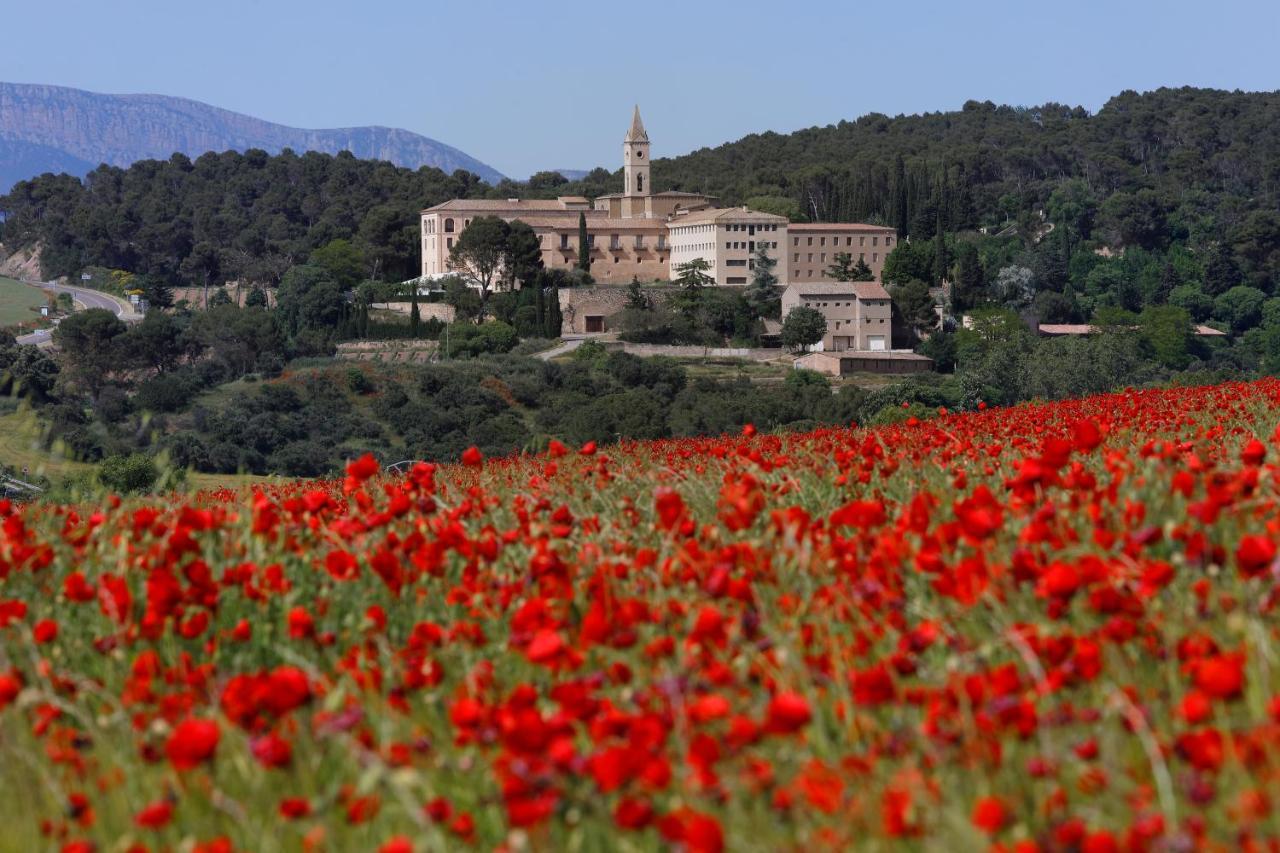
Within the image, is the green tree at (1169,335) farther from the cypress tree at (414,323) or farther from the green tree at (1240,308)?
the cypress tree at (414,323)

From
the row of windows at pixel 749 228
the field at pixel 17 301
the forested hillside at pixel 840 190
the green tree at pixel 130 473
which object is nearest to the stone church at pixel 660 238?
the row of windows at pixel 749 228

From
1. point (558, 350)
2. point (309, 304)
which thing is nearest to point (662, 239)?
point (309, 304)

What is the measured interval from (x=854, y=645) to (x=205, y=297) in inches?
4126

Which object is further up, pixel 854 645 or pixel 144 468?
pixel 854 645

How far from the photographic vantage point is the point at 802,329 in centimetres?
7631

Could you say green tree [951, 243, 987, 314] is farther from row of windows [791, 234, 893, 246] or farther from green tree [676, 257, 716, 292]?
green tree [676, 257, 716, 292]

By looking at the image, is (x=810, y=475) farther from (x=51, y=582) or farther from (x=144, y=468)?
(x=144, y=468)

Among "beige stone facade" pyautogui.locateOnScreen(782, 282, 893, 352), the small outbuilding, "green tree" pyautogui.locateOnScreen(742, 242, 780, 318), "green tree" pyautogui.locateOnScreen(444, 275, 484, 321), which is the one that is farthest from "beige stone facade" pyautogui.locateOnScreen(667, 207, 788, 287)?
the small outbuilding

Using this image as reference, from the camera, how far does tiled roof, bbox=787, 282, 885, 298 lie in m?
79.8

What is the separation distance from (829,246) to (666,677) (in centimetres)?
8722

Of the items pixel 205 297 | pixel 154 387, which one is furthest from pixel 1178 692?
pixel 205 297

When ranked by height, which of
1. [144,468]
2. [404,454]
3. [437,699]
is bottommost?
[404,454]

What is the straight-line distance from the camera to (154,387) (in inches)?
2419

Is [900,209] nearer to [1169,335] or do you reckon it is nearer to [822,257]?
[822,257]
